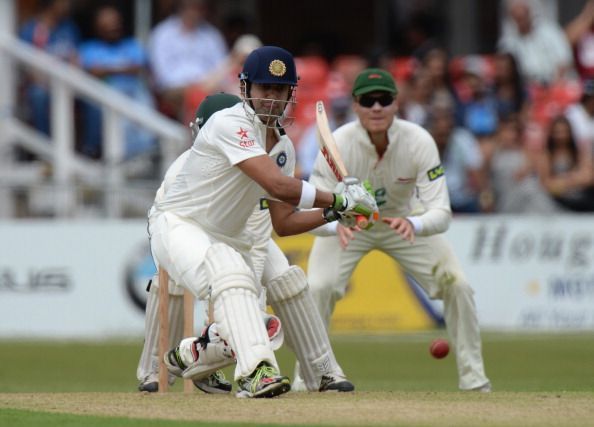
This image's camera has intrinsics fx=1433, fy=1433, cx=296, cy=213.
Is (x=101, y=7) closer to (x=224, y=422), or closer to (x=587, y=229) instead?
(x=587, y=229)

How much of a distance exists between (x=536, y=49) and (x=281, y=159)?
32.6 feet

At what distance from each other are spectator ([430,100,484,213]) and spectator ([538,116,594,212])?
2.51 ft

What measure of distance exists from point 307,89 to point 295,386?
7819 millimetres

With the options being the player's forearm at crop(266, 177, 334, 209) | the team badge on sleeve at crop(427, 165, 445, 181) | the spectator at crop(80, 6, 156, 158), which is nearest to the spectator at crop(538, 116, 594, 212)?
the spectator at crop(80, 6, 156, 158)

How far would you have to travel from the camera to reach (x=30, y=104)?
17.2 m

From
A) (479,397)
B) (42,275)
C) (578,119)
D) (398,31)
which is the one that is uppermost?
(398,31)

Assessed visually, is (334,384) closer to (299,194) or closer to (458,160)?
(299,194)

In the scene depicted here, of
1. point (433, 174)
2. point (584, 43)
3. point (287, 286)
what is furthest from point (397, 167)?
point (584, 43)

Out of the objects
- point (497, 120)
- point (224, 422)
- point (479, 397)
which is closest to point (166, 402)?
point (224, 422)

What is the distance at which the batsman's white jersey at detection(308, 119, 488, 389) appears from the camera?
9953mm

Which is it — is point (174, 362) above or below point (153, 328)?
below

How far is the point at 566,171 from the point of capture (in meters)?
16.2

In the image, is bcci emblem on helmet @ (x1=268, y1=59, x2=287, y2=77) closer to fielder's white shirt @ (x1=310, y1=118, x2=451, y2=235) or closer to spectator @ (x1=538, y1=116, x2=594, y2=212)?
fielder's white shirt @ (x1=310, y1=118, x2=451, y2=235)

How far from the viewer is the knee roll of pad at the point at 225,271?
7793 mm
